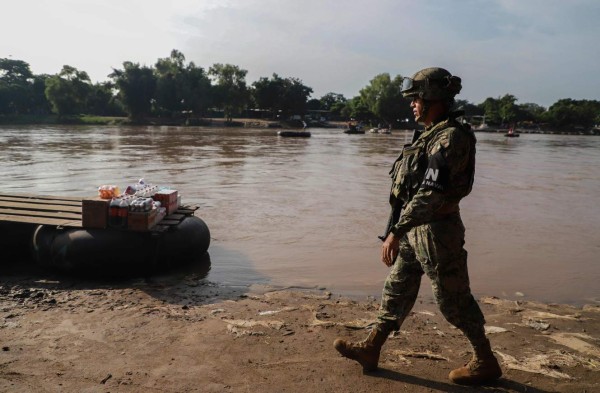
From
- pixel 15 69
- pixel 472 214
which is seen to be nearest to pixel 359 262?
pixel 472 214

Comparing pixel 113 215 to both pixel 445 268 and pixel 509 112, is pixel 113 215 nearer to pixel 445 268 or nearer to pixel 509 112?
Result: pixel 445 268

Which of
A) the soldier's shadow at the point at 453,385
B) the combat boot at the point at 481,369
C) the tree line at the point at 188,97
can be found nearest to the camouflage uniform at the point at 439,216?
the combat boot at the point at 481,369

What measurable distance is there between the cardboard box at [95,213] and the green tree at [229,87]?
307ft

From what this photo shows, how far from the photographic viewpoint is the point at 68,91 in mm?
83500

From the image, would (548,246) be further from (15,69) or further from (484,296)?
(15,69)

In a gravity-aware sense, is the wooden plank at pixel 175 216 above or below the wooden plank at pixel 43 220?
above

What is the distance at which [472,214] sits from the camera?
36.6 ft

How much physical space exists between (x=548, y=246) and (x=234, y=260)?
215 inches

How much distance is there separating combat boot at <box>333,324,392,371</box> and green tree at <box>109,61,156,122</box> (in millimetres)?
88710

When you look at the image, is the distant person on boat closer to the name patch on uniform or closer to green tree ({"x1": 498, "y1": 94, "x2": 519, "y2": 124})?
the name patch on uniform

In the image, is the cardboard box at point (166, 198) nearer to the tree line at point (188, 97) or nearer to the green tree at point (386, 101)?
the tree line at point (188, 97)

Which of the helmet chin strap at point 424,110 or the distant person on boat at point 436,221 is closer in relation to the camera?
the distant person on boat at point 436,221

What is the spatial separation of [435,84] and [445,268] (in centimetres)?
118

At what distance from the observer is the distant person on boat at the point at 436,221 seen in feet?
9.56
